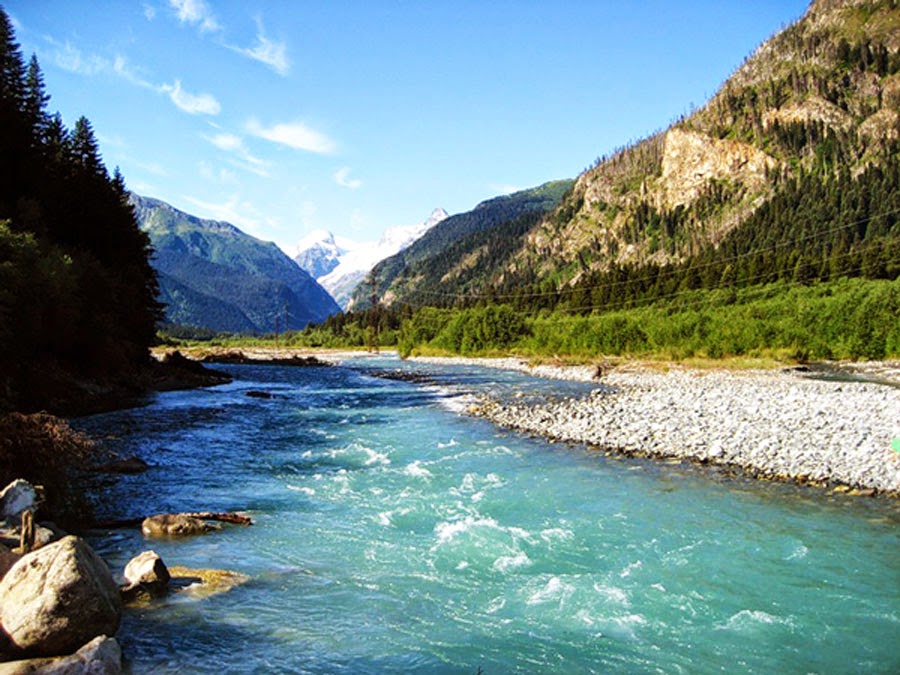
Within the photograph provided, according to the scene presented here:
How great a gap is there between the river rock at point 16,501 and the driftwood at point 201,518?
2.00 meters

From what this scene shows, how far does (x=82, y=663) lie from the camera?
22.0 ft

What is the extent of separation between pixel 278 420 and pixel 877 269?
110 metres

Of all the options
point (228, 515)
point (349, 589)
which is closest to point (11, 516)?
point (228, 515)

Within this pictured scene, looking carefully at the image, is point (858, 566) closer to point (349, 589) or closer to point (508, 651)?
point (508, 651)

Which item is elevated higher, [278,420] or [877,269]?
[877,269]

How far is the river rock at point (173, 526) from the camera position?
13000mm

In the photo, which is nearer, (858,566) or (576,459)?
(858,566)

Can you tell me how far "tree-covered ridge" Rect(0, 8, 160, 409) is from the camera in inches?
1129

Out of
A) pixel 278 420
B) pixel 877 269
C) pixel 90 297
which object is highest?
pixel 877 269

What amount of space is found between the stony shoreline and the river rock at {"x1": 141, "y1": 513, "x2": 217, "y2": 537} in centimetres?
1534

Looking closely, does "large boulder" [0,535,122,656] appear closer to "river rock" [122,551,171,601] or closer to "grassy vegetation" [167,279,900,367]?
"river rock" [122,551,171,601]

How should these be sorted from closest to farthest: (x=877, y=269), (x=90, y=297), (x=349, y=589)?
(x=349, y=589) → (x=90, y=297) → (x=877, y=269)

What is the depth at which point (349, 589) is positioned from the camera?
1064 centimetres

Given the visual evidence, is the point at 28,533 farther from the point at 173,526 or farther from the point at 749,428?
the point at 749,428
